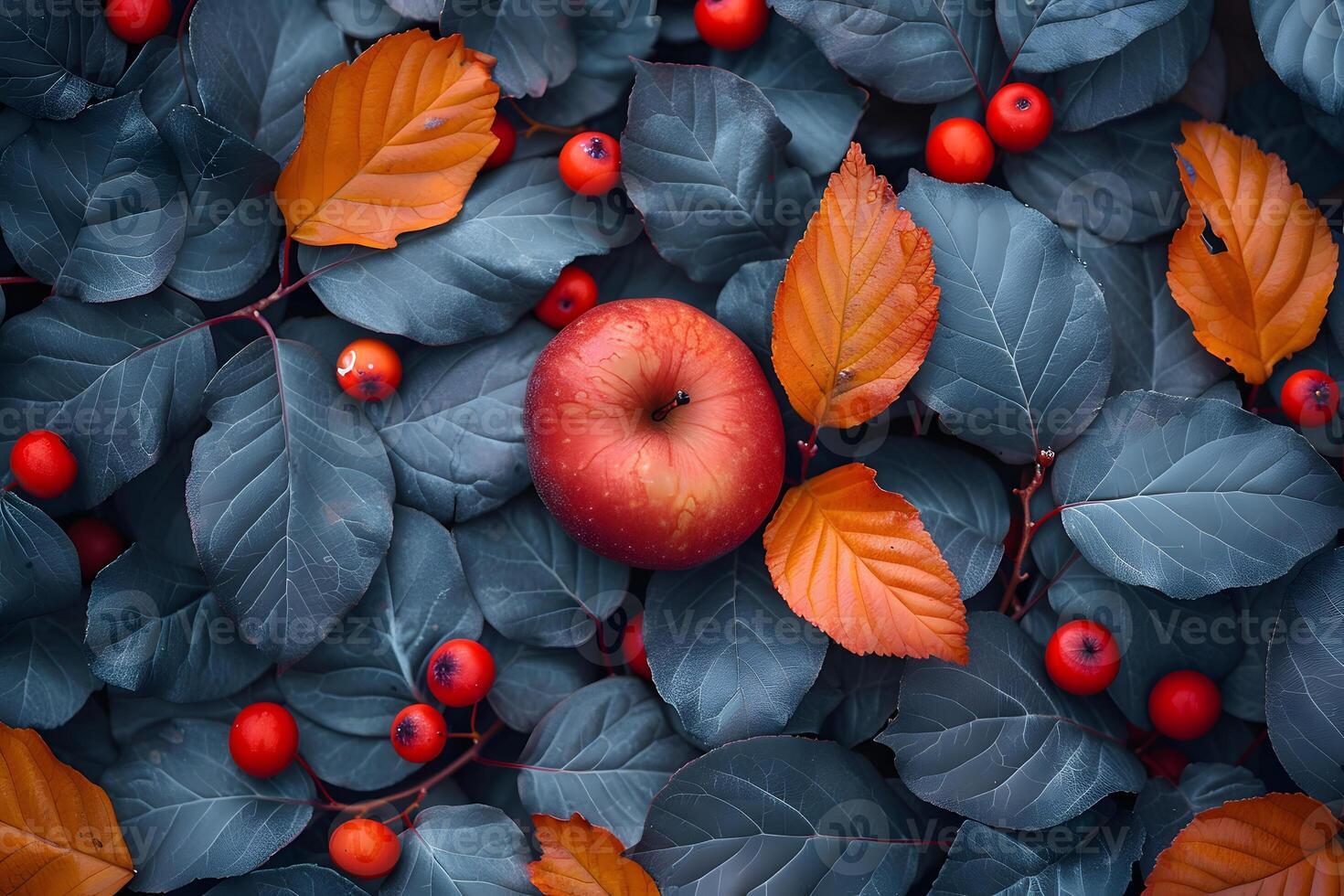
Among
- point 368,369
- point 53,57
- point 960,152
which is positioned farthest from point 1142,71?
point 53,57

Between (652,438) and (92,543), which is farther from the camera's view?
(92,543)

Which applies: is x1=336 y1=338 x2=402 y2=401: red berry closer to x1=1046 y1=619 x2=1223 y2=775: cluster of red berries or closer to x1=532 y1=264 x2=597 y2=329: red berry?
x1=532 y1=264 x2=597 y2=329: red berry

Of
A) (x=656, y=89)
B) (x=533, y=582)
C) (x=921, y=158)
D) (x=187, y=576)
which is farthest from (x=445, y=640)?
(x=921, y=158)

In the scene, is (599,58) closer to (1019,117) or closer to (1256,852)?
(1019,117)

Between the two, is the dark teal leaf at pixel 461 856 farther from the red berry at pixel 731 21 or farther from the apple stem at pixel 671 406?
the red berry at pixel 731 21

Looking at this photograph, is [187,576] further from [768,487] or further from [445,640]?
[768,487]

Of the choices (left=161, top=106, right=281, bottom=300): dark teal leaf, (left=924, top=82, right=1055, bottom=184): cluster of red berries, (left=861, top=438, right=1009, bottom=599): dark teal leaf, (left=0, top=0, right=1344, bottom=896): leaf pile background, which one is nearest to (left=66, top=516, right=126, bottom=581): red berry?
(left=0, top=0, right=1344, bottom=896): leaf pile background
